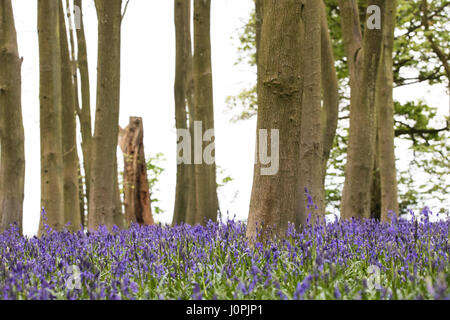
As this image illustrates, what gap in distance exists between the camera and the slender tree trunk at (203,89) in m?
11.4

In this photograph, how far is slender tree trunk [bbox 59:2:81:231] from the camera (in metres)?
10.9

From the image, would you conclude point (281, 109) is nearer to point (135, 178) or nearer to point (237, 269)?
point (237, 269)

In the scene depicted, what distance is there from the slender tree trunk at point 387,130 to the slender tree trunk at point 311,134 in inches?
173

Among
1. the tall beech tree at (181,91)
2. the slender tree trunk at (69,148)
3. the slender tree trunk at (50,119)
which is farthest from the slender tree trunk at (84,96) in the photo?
the slender tree trunk at (50,119)

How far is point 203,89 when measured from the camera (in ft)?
37.4

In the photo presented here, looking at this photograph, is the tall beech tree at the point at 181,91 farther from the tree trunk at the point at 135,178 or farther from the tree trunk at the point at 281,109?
the tree trunk at the point at 281,109

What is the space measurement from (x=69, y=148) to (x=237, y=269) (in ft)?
26.1

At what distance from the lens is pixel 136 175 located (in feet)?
57.6

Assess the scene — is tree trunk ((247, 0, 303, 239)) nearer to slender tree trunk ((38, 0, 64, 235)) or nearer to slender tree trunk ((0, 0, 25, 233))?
slender tree trunk ((38, 0, 64, 235))

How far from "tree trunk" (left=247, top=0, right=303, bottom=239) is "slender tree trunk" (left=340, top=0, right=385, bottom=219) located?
431 centimetres

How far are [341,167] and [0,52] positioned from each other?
46.1ft

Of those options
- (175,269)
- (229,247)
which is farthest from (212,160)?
(175,269)

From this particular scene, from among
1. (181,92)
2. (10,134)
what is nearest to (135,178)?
(181,92)

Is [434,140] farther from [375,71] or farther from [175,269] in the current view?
[175,269]
